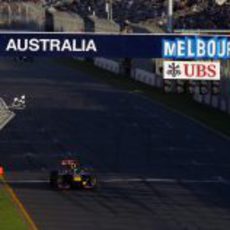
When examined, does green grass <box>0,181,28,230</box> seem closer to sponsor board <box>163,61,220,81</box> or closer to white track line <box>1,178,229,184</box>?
white track line <box>1,178,229,184</box>

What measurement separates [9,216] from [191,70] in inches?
360

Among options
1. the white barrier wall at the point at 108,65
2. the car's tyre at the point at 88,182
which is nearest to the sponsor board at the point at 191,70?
the car's tyre at the point at 88,182

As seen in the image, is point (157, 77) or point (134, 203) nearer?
point (134, 203)

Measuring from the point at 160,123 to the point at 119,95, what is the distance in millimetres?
17969

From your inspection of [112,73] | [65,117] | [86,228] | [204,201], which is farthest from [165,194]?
[112,73]

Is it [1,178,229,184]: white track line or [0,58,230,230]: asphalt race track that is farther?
[1,178,229,184]: white track line

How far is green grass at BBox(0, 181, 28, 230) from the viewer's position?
134 feet

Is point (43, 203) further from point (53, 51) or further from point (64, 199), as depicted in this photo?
point (53, 51)

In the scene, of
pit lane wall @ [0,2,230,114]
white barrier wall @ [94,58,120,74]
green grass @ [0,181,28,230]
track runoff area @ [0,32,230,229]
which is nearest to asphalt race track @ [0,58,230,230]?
track runoff area @ [0,32,230,229]

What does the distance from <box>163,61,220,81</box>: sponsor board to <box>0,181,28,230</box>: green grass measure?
7.95m

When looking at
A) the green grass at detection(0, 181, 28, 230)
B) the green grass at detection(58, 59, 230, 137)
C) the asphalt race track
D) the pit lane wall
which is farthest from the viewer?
the pit lane wall

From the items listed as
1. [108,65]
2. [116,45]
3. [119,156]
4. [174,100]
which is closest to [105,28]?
[108,65]

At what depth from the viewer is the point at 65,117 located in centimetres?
7794

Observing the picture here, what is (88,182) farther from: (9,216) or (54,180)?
(9,216)
